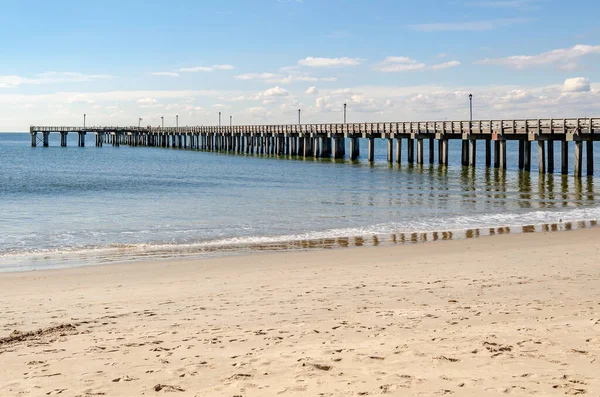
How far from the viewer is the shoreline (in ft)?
46.2

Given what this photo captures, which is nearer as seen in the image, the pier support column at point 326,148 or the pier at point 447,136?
the pier at point 447,136

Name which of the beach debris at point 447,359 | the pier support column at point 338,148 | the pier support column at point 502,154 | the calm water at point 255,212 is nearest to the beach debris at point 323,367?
the beach debris at point 447,359

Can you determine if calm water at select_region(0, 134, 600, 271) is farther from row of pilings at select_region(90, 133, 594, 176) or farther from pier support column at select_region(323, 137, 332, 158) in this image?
pier support column at select_region(323, 137, 332, 158)

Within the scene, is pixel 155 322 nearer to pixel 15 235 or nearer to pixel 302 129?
pixel 15 235

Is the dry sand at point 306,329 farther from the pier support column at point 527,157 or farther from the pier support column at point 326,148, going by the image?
the pier support column at point 326,148

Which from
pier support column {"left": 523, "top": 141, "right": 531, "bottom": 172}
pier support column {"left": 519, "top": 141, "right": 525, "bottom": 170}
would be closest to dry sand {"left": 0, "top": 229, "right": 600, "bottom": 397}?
pier support column {"left": 523, "top": 141, "right": 531, "bottom": 172}

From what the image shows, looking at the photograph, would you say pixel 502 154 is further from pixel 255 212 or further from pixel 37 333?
pixel 37 333

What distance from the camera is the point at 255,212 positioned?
2373 cm

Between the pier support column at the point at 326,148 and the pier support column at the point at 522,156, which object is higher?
the pier support column at the point at 326,148

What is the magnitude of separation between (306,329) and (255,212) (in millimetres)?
16269

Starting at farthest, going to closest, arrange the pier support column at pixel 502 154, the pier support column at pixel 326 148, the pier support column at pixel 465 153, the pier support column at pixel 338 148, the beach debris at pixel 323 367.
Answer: the pier support column at pixel 326 148
the pier support column at pixel 338 148
the pier support column at pixel 465 153
the pier support column at pixel 502 154
the beach debris at pixel 323 367

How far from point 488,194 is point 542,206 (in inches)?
186

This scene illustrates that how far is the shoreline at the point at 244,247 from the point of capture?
46.2 ft

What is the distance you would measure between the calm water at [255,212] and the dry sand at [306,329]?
3.51m
